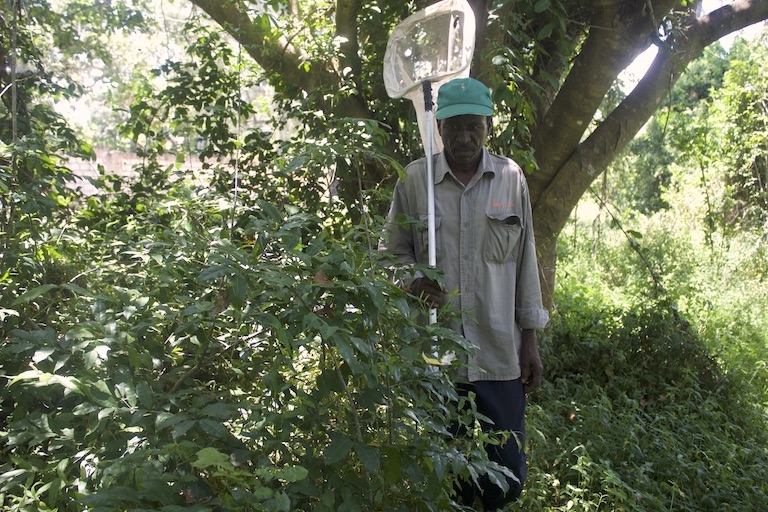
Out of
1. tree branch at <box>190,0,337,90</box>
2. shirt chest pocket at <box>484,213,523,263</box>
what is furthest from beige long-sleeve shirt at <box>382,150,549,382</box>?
tree branch at <box>190,0,337,90</box>

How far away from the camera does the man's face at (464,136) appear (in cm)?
279

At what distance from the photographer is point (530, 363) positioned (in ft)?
9.42

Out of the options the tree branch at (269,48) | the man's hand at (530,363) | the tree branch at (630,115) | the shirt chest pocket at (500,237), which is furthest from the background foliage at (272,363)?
the tree branch at (630,115)

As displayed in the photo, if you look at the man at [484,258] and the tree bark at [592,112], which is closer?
the man at [484,258]

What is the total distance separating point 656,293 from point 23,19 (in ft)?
15.5

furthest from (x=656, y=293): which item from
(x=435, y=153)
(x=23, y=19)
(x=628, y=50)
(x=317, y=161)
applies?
(x=23, y=19)

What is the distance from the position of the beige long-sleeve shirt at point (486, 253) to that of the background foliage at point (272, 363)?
1.04 ft

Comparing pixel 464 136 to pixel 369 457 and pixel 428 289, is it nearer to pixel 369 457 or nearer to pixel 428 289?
pixel 428 289

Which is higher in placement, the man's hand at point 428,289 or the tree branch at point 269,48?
the tree branch at point 269,48

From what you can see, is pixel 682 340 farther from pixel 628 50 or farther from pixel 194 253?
pixel 194 253

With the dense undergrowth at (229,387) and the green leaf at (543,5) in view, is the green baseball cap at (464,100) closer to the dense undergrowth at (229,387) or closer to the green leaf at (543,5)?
the dense undergrowth at (229,387)

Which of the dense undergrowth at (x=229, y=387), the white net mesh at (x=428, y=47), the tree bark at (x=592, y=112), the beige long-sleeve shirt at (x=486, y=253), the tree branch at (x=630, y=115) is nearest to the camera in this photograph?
the dense undergrowth at (x=229, y=387)

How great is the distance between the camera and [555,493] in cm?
351

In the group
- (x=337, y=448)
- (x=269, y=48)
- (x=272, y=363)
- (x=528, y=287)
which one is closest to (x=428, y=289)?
(x=528, y=287)
